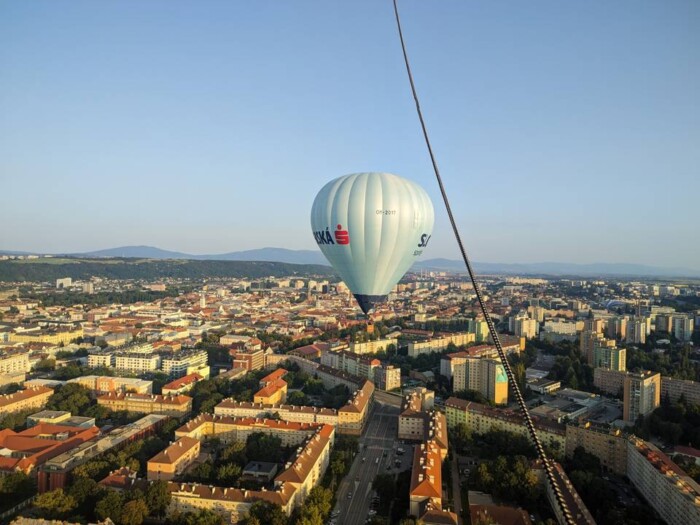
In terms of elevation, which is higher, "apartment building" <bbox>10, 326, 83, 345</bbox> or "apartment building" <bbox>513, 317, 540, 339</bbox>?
"apartment building" <bbox>513, 317, 540, 339</bbox>

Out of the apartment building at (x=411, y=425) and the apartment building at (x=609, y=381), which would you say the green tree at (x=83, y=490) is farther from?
the apartment building at (x=609, y=381)

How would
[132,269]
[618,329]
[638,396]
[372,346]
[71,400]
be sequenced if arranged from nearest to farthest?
[638,396], [71,400], [372,346], [618,329], [132,269]

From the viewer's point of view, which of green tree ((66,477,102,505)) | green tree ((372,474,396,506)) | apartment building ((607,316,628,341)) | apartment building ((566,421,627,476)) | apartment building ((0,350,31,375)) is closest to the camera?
green tree ((66,477,102,505))

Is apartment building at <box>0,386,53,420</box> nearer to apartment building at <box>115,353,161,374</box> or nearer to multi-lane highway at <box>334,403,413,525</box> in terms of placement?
apartment building at <box>115,353,161,374</box>

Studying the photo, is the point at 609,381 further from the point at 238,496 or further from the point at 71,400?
the point at 71,400

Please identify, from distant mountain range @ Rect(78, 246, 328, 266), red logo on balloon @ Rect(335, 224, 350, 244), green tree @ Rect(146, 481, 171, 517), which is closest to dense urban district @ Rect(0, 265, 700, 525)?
green tree @ Rect(146, 481, 171, 517)

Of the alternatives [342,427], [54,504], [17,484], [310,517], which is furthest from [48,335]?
[310,517]
